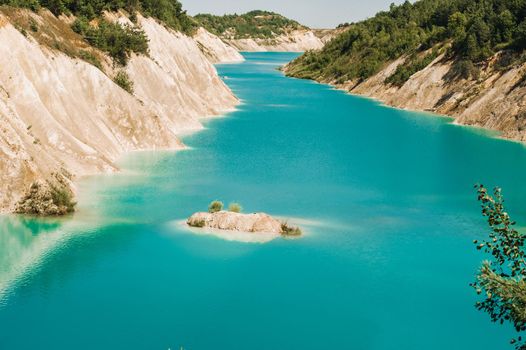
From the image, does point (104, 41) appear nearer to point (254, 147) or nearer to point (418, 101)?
point (254, 147)

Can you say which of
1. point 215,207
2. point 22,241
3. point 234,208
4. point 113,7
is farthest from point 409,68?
point 22,241

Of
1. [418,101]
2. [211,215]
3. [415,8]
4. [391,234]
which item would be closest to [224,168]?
[211,215]

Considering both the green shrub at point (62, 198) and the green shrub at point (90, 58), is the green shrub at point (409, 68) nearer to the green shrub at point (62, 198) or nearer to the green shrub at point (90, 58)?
the green shrub at point (90, 58)

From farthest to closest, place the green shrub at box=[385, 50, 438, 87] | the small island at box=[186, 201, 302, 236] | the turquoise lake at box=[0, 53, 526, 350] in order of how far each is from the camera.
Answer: the green shrub at box=[385, 50, 438, 87] → the small island at box=[186, 201, 302, 236] → the turquoise lake at box=[0, 53, 526, 350]

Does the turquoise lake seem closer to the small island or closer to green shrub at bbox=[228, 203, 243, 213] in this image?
the small island

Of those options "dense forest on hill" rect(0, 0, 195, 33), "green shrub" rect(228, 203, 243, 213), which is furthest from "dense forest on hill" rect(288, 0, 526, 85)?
"green shrub" rect(228, 203, 243, 213)

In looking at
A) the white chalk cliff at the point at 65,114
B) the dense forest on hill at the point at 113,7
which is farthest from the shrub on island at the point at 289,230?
the dense forest on hill at the point at 113,7
